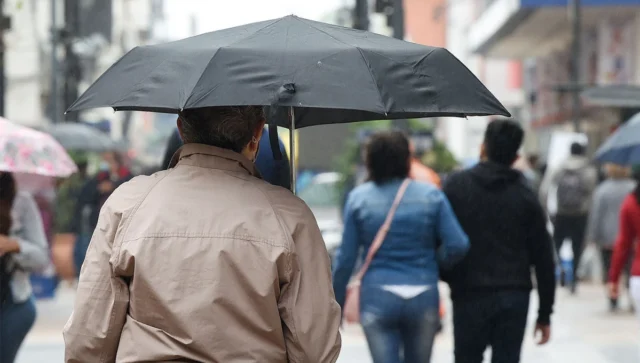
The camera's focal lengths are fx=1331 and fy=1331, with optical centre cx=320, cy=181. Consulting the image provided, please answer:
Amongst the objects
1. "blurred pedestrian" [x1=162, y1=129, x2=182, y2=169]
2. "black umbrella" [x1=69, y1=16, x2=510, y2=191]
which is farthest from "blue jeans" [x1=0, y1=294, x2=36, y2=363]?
"black umbrella" [x1=69, y1=16, x2=510, y2=191]

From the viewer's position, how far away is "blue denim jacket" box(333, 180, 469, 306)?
6.50 m

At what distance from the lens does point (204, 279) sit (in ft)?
11.2

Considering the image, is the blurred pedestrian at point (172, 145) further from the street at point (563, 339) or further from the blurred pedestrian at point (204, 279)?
the street at point (563, 339)

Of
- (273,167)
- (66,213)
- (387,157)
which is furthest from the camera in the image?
(66,213)

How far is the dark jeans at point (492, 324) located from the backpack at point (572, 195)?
1064 centimetres

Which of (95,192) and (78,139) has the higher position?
(78,139)

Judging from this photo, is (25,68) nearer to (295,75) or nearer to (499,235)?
(499,235)

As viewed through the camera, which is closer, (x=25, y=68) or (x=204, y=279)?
(x=204, y=279)

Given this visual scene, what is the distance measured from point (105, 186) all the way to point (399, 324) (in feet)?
34.1

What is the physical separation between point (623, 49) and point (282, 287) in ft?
77.3

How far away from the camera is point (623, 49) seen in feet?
85.7

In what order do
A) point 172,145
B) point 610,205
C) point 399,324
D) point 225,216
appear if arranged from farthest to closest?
point 610,205 → point 399,324 → point 172,145 → point 225,216

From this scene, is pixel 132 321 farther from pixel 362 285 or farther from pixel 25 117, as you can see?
A: pixel 25 117

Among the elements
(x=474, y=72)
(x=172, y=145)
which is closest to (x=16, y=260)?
(x=172, y=145)
